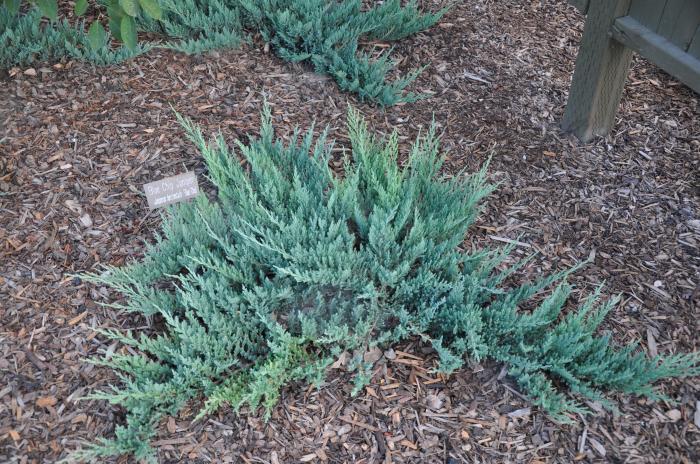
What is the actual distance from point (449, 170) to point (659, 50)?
100 cm

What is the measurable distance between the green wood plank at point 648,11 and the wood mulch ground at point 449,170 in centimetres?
65

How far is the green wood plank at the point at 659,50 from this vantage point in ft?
8.16

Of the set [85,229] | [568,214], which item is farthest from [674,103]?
[85,229]

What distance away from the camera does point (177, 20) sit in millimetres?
3396

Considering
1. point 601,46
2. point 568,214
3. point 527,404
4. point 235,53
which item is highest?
point 601,46

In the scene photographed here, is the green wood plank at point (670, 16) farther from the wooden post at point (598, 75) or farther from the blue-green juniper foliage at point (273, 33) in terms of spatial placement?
the blue-green juniper foliage at point (273, 33)

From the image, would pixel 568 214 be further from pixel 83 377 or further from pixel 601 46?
pixel 83 377

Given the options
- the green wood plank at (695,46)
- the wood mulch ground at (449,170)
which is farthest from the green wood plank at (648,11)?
the wood mulch ground at (449,170)

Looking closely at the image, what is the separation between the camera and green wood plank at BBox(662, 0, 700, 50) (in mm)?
2449

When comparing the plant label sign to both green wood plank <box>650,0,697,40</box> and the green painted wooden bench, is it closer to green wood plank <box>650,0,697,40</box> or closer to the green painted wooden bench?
the green painted wooden bench

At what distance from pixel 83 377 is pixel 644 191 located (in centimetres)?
251

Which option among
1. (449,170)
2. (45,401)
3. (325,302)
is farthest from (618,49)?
(45,401)

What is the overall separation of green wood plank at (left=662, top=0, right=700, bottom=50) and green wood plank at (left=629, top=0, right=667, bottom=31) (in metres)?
0.08

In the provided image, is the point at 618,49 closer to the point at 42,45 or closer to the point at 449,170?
the point at 449,170
